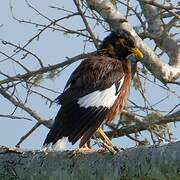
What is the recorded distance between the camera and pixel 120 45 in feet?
17.5

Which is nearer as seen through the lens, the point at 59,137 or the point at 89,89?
the point at 59,137

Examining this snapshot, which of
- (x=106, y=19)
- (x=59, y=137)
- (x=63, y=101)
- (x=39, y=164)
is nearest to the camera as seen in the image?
(x=39, y=164)

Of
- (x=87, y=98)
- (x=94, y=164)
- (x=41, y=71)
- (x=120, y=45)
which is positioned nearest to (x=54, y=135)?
(x=87, y=98)

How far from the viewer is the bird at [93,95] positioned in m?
4.24

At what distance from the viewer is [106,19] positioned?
5547 millimetres

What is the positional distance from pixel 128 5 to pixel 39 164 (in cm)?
289

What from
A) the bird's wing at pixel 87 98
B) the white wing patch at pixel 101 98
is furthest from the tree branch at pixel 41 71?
the white wing patch at pixel 101 98

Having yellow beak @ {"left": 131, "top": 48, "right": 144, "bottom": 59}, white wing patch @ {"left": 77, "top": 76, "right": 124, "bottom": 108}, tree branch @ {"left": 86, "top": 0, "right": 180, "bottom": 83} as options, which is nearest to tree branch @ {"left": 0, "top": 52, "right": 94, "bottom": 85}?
tree branch @ {"left": 86, "top": 0, "right": 180, "bottom": 83}

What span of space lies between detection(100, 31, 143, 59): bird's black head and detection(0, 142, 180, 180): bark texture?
1.85m

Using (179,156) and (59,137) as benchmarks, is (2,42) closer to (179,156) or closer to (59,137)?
(59,137)

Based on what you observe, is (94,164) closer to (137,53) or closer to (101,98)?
(101,98)

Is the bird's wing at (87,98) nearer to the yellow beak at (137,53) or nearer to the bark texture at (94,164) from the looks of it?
the yellow beak at (137,53)

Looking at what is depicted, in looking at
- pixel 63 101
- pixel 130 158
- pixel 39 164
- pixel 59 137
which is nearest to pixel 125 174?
pixel 130 158

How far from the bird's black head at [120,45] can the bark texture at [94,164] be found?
1.85 metres
